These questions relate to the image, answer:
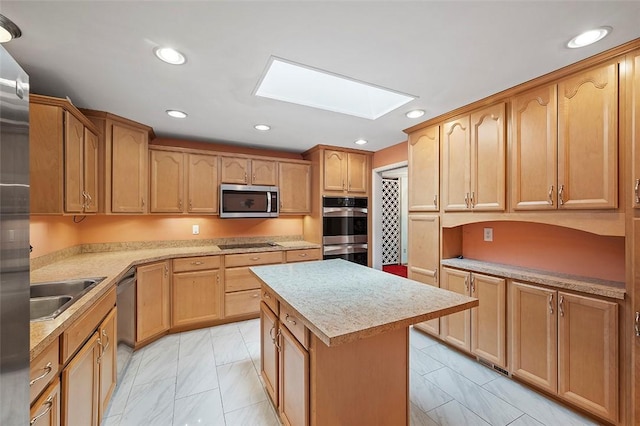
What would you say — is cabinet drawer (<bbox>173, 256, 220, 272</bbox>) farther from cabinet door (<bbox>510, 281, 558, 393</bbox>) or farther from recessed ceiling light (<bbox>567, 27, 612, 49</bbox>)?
recessed ceiling light (<bbox>567, 27, 612, 49</bbox>)

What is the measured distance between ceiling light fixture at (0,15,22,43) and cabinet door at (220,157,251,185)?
81.7 inches

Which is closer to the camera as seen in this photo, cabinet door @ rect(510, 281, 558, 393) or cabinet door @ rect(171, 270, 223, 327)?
cabinet door @ rect(510, 281, 558, 393)

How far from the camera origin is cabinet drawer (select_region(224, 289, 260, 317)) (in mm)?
3215

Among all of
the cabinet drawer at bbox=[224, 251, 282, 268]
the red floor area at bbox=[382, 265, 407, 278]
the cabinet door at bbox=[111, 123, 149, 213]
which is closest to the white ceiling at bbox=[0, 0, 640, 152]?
the cabinet door at bbox=[111, 123, 149, 213]

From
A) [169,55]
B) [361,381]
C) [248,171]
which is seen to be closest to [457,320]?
[361,381]

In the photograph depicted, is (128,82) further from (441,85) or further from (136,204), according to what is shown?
(441,85)

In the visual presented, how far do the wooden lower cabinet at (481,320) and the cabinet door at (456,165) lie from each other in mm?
672

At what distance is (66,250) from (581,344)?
4323 millimetres

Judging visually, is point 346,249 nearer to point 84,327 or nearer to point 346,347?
point 346,347

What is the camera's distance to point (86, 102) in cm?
229

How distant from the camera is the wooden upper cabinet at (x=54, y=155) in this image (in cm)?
181

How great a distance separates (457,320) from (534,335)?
0.63 metres


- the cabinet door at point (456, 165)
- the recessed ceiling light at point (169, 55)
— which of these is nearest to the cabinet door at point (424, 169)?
the cabinet door at point (456, 165)

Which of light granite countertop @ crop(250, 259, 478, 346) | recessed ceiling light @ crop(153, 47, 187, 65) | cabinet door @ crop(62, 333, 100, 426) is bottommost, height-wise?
cabinet door @ crop(62, 333, 100, 426)
